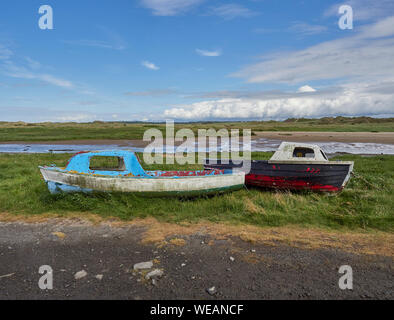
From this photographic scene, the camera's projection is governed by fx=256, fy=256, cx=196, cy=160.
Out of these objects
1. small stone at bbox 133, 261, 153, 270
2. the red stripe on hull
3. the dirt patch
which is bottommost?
small stone at bbox 133, 261, 153, 270

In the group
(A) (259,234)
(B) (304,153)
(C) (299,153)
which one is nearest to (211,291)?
(A) (259,234)

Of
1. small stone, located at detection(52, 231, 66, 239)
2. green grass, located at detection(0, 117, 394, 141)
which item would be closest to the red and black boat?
small stone, located at detection(52, 231, 66, 239)

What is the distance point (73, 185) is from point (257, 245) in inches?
273

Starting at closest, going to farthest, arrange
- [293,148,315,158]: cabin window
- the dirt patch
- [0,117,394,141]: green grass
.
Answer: the dirt patch < [293,148,315,158]: cabin window < [0,117,394,141]: green grass

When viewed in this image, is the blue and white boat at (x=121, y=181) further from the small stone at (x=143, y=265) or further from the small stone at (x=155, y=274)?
the small stone at (x=155, y=274)

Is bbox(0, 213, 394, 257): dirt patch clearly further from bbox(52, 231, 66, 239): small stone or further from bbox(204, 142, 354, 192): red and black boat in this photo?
bbox(204, 142, 354, 192): red and black boat

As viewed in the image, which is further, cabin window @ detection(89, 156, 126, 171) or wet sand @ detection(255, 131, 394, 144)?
wet sand @ detection(255, 131, 394, 144)

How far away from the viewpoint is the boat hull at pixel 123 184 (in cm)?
942

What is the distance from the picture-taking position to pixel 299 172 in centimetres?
1079

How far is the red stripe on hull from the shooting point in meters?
10.8

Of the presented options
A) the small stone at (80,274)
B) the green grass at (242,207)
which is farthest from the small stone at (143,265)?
the green grass at (242,207)

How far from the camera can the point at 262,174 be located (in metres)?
11.4

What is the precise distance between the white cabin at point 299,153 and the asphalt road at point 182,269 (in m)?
5.50
